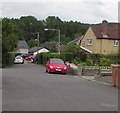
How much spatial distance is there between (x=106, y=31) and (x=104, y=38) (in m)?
1.55

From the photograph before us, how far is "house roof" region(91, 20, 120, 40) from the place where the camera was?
230 ft

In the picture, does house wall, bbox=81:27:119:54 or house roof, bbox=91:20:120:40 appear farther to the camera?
house wall, bbox=81:27:119:54

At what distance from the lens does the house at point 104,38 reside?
70250 millimetres

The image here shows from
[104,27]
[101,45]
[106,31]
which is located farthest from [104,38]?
[104,27]

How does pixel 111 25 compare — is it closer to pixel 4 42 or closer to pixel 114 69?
pixel 4 42

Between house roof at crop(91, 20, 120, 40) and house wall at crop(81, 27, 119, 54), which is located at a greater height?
Answer: house roof at crop(91, 20, 120, 40)

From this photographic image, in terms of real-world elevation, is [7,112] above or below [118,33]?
below

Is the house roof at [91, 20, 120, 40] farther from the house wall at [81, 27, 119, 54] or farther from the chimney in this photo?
the house wall at [81, 27, 119, 54]

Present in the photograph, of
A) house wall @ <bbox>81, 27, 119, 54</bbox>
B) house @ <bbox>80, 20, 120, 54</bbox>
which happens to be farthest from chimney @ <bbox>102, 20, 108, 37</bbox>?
house wall @ <bbox>81, 27, 119, 54</bbox>

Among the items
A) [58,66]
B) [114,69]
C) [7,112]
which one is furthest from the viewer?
[58,66]

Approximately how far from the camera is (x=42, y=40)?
140375 mm

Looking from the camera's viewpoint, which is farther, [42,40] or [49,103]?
[42,40]

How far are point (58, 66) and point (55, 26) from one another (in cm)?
10093

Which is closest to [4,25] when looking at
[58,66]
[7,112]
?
[58,66]
